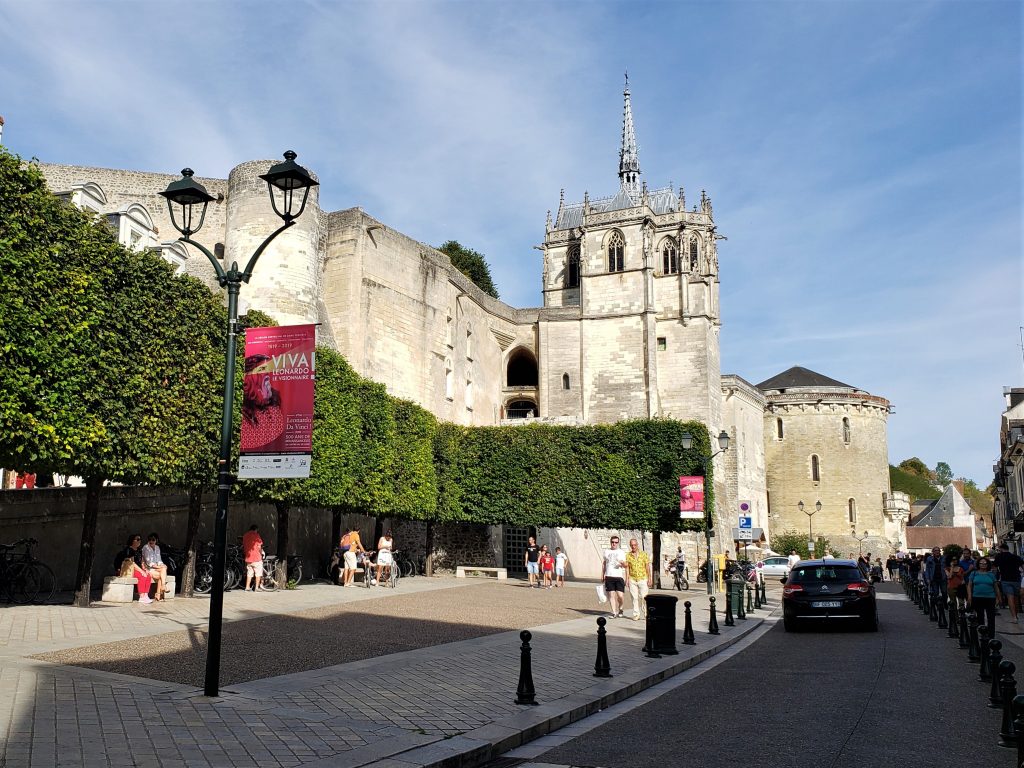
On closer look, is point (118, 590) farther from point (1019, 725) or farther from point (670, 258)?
point (670, 258)

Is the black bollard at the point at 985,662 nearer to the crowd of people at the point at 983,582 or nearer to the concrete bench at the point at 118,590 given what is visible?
the crowd of people at the point at 983,582

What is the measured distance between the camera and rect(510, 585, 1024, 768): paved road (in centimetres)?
634

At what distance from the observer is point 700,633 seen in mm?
15180

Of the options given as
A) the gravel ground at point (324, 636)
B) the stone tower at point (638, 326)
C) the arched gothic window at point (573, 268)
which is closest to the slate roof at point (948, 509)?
the stone tower at point (638, 326)

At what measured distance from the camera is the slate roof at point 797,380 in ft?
233

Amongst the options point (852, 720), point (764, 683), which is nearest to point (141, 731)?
point (852, 720)

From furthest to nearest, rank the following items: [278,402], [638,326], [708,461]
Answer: [638,326]
[708,461]
[278,402]

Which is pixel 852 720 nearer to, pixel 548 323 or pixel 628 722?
pixel 628 722

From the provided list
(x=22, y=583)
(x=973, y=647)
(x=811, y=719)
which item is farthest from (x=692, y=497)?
(x=811, y=719)

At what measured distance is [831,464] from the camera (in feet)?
216

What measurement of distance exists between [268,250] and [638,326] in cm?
2677

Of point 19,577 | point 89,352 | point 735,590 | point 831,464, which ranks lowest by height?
point 735,590

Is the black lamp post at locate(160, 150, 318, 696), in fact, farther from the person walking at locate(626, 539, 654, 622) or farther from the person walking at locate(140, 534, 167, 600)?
the person walking at locate(626, 539, 654, 622)

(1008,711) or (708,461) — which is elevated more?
(708,461)
